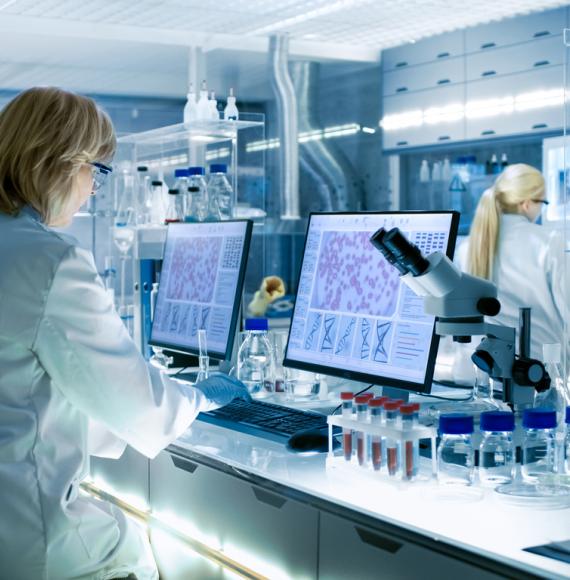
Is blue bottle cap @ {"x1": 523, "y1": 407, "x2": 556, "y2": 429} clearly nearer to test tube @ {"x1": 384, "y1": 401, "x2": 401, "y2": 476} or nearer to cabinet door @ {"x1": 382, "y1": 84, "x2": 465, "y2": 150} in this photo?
test tube @ {"x1": 384, "y1": 401, "x2": 401, "y2": 476}

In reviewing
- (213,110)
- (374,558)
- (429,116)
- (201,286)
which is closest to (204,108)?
(213,110)

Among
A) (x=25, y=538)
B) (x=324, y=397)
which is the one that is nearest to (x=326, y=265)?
(x=324, y=397)

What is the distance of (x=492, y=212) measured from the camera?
3.68 m

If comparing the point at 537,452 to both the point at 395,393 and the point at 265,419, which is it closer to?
the point at 395,393

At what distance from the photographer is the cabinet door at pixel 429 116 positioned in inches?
243

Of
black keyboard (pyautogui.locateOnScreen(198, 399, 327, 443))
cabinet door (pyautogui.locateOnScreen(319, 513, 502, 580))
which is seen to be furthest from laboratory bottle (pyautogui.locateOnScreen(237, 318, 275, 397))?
cabinet door (pyautogui.locateOnScreen(319, 513, 502, 580))

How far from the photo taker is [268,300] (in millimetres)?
4840

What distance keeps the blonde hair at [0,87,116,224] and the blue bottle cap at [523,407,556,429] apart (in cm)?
92

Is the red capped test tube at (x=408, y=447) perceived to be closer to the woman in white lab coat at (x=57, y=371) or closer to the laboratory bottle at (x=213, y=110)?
the woman in white lab coat at (x=57, y=371)

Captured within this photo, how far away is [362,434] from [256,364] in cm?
100

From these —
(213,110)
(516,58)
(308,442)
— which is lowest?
(308,442)

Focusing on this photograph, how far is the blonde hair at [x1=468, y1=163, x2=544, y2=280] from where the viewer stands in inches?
145

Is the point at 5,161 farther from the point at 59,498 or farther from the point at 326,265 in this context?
the point at 326,265

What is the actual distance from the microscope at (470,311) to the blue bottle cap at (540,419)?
22cm
